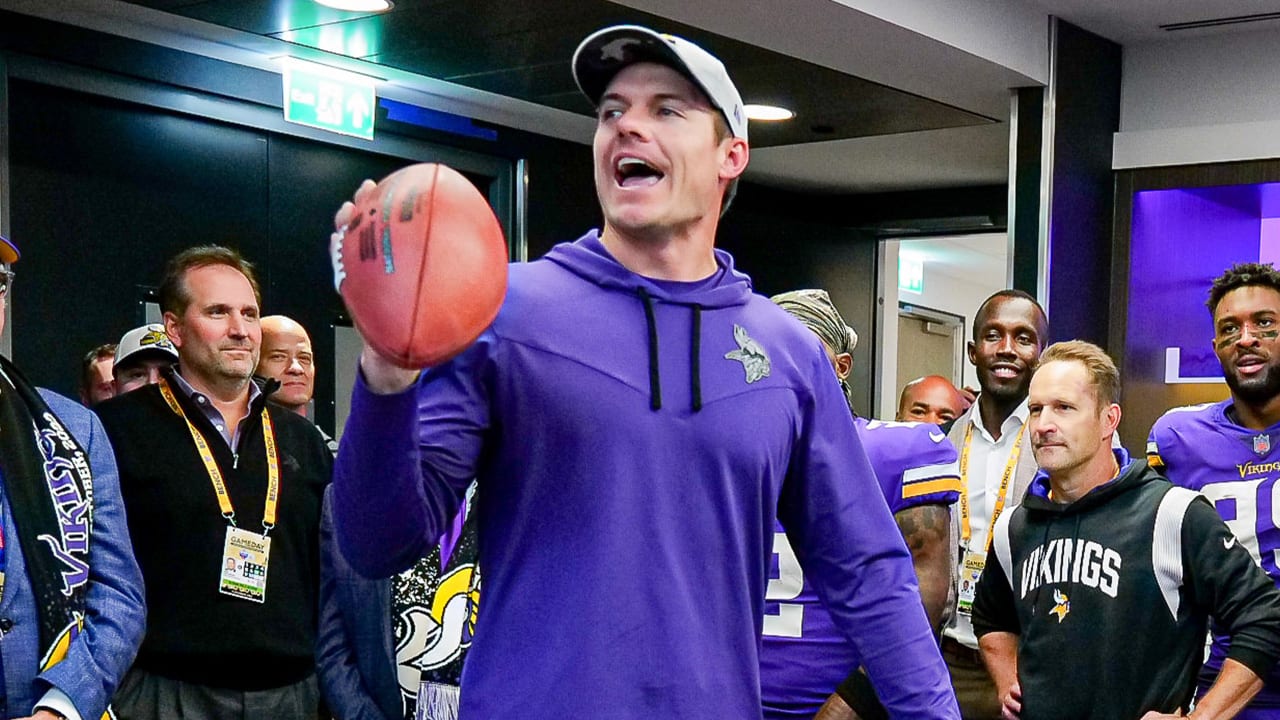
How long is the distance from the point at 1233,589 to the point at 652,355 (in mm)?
1860

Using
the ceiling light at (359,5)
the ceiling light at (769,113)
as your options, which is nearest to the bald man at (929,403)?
the ceiling light at (769,113)

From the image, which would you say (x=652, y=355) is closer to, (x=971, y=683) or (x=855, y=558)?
(x=855, y=558)

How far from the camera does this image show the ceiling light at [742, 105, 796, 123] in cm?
686

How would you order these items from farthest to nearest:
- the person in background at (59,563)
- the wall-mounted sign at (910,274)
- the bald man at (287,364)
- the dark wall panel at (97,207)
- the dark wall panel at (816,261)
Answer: the wall-mounted sign at (910,274)
the dark wall panel at (816,261)
the dark wall panel at (97,207)
the bald man at (287,364)
the person in background at (59,563)

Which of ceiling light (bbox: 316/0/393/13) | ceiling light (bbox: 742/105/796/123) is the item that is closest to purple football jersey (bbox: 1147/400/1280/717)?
ceiling light (bbox: 316/0/393/13)

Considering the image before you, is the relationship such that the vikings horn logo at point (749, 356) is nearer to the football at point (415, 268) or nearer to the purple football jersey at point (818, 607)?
the football at point (415, 268)

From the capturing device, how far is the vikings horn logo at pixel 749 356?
5.30ft

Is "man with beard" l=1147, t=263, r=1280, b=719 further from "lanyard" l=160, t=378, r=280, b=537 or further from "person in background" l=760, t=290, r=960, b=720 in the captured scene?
"lanyard" l=160, t=378, r=280, b=537

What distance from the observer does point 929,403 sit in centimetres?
525

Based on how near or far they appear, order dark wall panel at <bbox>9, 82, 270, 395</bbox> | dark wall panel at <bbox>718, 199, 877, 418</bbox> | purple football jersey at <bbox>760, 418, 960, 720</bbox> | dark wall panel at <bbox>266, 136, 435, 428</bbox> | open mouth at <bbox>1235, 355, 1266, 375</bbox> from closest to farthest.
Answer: purple football jersey at <bbox>760, 418, 960, 720</bbox> < open mouth at <bbox>1235, 355, 1266, 375</bbox> < dark wall panel at <bbox>9, 82, 270, 395</bbox> < dark wall panel at <bbox>266, 136, 435, 428</bbox> < dark wall panel at <bbox>718, 199, 877, 418</bbox>

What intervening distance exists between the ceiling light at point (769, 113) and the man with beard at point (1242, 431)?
11.0 ft

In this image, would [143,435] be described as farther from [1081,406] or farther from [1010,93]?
[1010,93]

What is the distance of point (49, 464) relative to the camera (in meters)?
2.64

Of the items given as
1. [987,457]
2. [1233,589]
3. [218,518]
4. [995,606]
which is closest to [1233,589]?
[1233,589]
